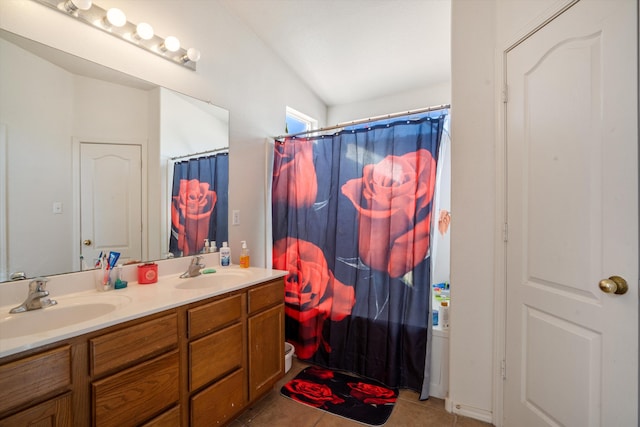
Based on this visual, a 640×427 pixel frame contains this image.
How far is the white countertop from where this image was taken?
93 centimetres

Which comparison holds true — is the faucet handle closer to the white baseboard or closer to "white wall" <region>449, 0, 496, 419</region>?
"white wall" <region>449, 0, 496, 419</region>

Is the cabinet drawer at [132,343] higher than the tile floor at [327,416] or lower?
higher

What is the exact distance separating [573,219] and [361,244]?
3.90 ft

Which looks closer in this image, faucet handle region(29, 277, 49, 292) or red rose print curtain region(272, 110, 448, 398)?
faucet handle region(29, 277, 49, 292)

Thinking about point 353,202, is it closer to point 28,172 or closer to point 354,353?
point 354,353

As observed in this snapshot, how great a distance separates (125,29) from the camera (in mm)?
1530

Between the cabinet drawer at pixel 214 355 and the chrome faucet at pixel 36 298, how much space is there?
2.04ft

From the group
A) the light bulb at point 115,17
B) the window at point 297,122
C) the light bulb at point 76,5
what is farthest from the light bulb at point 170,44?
the window at point 297,122

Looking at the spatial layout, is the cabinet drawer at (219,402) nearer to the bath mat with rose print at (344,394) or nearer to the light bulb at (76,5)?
the bath mat with rose print at (344,394)

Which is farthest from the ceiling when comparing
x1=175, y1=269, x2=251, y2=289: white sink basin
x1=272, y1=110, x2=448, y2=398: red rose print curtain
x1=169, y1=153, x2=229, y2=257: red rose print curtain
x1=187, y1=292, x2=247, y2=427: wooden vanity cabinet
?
x1=187, y1=292, x2=247, y2=427: wooden vanity cabinet

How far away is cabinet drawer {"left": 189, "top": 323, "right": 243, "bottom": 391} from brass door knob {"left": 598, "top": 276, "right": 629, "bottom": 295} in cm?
166

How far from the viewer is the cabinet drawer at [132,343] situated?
100 centimetres

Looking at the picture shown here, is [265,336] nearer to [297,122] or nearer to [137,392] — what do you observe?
[137,392]

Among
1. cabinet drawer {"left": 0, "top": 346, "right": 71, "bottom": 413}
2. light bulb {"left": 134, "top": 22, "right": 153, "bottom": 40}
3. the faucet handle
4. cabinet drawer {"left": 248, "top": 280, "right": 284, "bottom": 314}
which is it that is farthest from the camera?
cabinet drawer {"left": 248, "top": 280, "right": 284, "bottom": 314}
